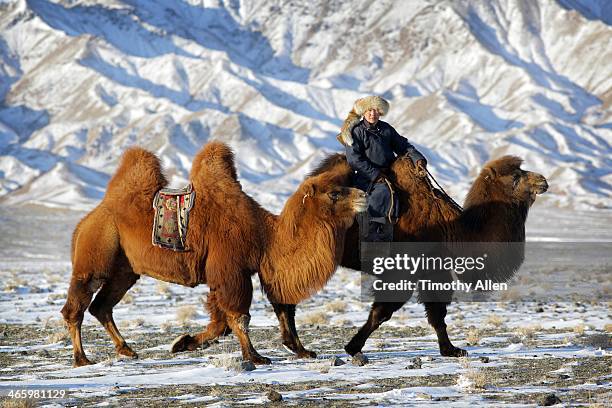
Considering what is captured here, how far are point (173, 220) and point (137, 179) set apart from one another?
3.19 feet

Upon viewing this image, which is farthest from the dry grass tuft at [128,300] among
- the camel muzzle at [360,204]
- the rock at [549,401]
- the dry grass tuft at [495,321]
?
the rock at [549,401]

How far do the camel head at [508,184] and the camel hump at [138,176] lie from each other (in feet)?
10.6

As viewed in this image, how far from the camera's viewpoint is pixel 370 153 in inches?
389

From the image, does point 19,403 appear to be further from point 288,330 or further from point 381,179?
point 381,179

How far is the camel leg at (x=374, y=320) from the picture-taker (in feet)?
31.1

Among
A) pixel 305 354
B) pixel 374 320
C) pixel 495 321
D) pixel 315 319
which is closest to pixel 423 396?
pixel 374 320

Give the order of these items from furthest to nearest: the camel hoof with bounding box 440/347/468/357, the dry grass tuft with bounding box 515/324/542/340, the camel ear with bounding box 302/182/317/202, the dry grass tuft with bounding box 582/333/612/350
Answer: the dry grass tuft with bounding box 515/324/542/340
the dry grass tuft with bounding box 582/333/612/350
the camel hoof with bounding box 440/347/468/357
the camel ear with bounding box 302/182/317/202

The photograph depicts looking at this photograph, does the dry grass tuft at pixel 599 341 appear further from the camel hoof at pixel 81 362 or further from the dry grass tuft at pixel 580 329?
the camel hoof at pixel 81 362

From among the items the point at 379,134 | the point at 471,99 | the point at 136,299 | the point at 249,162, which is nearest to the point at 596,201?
the point at 249,162

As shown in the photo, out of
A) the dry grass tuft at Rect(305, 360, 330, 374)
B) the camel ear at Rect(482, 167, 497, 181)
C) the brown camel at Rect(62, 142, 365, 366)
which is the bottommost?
the dry grass tuft at Rect(305, 360, 330, 374)

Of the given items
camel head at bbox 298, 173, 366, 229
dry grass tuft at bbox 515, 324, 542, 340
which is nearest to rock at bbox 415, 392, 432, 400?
camel head at bbox 298, 173, 366, 229

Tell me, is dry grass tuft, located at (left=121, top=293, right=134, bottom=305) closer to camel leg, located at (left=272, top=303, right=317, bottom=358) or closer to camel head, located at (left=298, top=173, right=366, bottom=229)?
camel leg, located at (left=272, top=303, right=317, bottom=358)

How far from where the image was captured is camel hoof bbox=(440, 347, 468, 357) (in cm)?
945

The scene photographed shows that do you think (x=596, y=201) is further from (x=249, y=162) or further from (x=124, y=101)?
(x=124, y=101)
